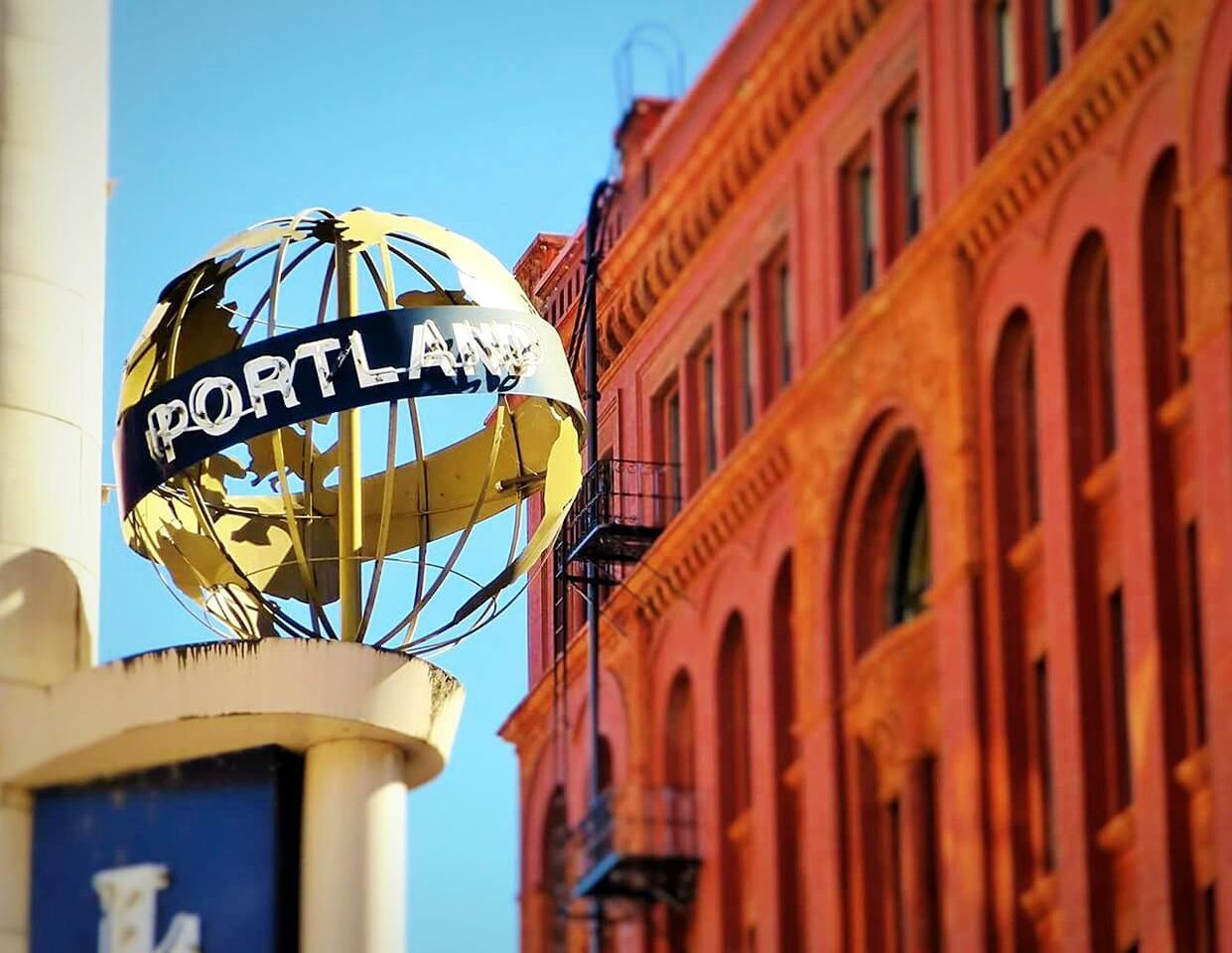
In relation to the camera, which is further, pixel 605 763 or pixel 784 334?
pixel 605 763

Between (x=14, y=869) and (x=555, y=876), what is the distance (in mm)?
37035

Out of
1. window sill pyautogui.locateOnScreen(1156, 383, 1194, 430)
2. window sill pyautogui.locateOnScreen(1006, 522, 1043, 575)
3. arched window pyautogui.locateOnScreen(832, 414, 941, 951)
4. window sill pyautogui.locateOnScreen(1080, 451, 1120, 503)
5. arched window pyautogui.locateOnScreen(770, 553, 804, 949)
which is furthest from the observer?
arched window pyautogui.locateOnScreen(770, 553, 804, 949)

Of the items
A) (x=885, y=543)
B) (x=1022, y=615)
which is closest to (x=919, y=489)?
(x=885, y=543)

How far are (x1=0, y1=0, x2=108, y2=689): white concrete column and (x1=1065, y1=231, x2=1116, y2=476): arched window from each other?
1960cm

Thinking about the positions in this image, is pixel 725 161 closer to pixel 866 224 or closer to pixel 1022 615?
pixel 866 224

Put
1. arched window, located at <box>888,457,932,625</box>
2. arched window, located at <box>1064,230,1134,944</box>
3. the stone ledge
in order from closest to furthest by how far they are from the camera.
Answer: the stone ledge → arched window, located at <box>1064,230,1134,944</box> → arched window, located at <box>888,457,932,625</box>

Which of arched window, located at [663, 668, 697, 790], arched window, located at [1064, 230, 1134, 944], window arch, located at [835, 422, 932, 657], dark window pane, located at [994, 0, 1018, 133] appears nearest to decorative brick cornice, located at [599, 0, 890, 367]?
window arch, located at [835, 422, 932, 657]

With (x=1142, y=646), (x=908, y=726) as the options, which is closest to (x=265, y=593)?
(x=1142, y=646)

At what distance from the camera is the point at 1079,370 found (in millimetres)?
37969

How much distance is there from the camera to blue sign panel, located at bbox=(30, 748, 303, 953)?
57.3ft

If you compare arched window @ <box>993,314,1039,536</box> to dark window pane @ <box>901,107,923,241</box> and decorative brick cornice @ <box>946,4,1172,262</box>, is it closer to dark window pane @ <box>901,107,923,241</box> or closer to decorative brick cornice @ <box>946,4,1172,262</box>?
decorative brick cornice @ <box>946,4,1172,262</box>

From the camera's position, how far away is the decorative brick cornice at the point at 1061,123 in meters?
36.8

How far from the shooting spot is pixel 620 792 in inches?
1975

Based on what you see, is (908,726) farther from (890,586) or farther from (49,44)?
(49,44)
